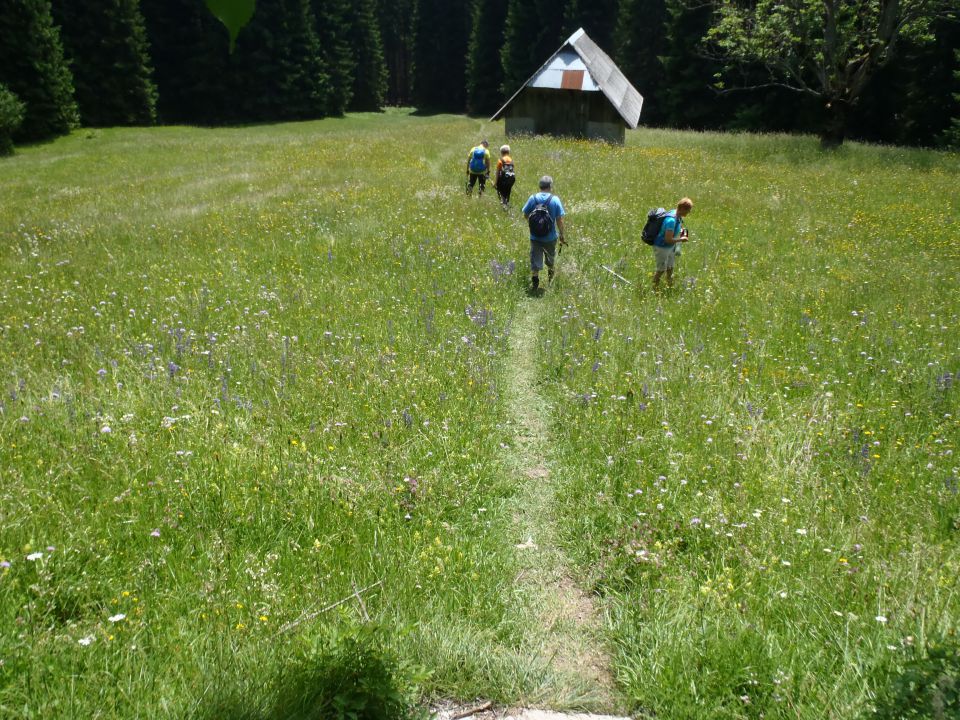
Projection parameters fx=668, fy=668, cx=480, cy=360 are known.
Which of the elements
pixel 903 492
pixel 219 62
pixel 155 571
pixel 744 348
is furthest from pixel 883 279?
pixel 219 62

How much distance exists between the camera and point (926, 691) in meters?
2.98

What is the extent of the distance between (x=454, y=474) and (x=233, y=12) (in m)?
4.73

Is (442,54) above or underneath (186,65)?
above

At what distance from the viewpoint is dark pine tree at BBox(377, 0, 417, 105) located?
101 metres

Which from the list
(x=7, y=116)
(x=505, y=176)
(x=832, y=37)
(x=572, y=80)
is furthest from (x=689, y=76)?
(x=7, y=116)

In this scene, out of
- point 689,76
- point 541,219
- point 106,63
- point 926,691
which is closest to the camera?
point 926,691

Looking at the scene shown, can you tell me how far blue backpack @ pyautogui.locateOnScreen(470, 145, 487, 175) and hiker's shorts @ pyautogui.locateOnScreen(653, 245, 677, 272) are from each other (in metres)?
8.43

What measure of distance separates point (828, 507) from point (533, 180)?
667 inches

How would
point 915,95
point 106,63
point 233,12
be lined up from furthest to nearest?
point 106,63 < point 915,95 < point 233,12

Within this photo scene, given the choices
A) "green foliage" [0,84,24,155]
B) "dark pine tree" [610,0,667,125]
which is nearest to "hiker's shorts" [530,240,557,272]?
"green foliage" [0,84,24,155]

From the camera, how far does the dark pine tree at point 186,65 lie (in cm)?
5916

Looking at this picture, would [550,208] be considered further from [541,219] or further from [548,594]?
[548,594]

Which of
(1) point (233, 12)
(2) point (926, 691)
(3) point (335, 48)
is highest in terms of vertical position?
(3) point (335, 48)

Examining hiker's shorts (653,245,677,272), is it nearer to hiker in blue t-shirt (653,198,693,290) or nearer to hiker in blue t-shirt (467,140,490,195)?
hiker in blue t-shirt (653,198,693,290)
